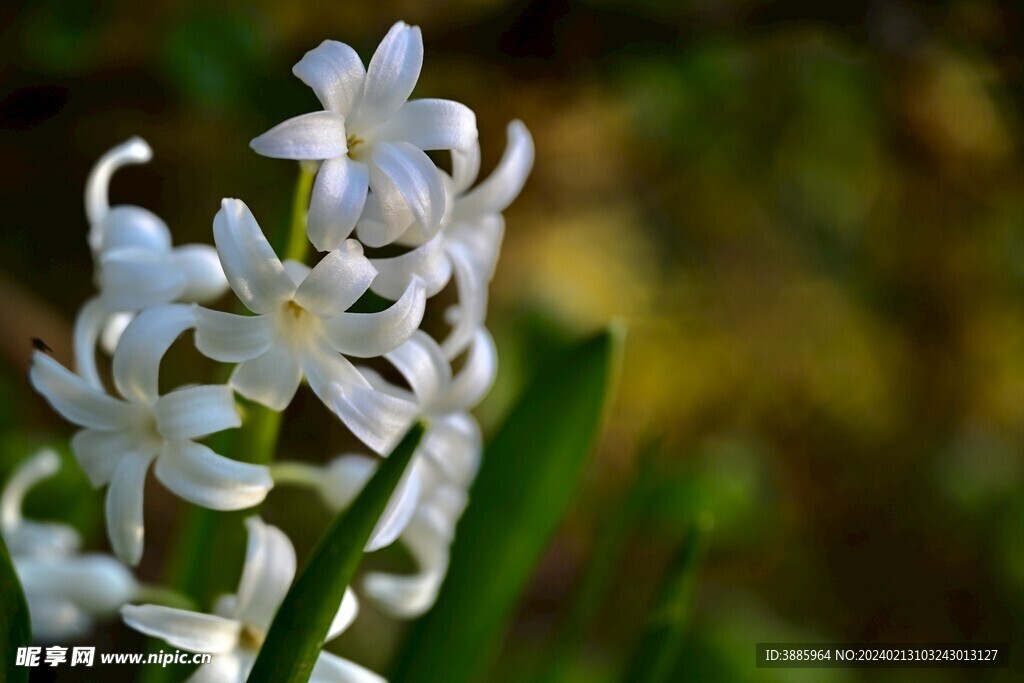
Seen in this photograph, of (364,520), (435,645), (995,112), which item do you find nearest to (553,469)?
(435,645)

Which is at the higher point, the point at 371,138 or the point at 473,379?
the point at 371,138

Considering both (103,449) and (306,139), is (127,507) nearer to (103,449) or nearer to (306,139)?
(103,449)

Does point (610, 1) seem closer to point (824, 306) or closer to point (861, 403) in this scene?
point (824, 306)

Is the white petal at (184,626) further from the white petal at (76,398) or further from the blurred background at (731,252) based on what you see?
the blurred background at (731,252)

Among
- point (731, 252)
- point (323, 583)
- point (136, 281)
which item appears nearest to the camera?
point (323, 583)

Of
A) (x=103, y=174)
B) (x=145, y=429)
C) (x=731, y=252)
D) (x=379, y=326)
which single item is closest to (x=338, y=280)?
(x=379, y=326)

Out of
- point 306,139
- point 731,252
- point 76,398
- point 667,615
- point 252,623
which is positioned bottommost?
point 731,252
